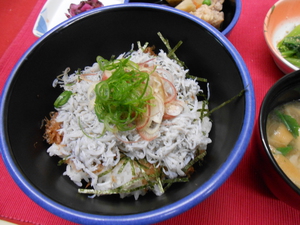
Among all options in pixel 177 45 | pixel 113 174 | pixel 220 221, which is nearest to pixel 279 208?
pixel 220 221

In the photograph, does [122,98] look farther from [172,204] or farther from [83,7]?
[83,7]

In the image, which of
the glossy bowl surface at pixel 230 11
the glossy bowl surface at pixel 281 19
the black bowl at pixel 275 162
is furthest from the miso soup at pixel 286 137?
the glossy bowl surface at pixel 230 11

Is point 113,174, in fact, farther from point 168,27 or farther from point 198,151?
point 168,27

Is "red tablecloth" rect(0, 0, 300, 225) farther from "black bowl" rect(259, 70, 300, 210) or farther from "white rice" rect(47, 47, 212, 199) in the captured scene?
"white rice" rect(47, 47, 212, 199)

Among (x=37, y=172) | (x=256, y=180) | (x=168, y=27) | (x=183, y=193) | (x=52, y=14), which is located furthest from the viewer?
(x=52, y=14)

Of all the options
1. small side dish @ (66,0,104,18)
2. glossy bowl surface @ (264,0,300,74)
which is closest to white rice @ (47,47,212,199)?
glossy bowl surface @ (264,0,300,74)
